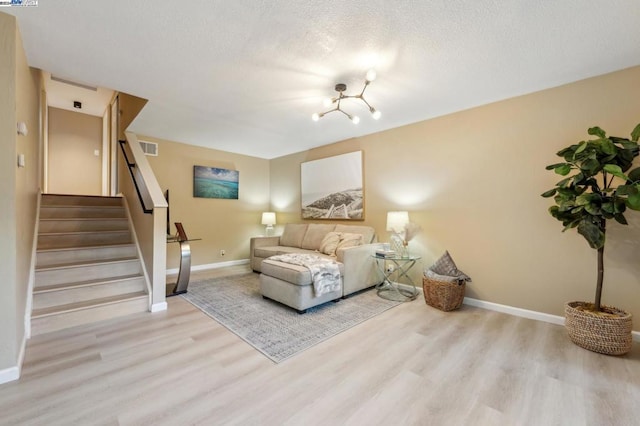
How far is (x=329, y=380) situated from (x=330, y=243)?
8.07ft

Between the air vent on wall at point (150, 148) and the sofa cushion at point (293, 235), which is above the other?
the air vent on wall at point (150, 148)

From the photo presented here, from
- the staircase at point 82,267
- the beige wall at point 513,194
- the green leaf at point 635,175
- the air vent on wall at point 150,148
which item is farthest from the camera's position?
the air vent on wall at point 150,148

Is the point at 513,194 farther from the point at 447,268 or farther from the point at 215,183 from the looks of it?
the point at 215,183

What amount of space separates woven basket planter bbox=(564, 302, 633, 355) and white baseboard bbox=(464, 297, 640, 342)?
0.47 metres

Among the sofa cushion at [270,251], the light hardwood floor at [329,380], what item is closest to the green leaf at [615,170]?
the light hardwood floor at [329,380]

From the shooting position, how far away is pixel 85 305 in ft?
8.66

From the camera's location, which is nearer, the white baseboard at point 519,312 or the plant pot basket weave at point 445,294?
the white baseboard at point 519,312

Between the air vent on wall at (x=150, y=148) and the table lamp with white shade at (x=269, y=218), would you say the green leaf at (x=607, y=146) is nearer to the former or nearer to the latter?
the table lamp with white shade at (x=269, y=218)

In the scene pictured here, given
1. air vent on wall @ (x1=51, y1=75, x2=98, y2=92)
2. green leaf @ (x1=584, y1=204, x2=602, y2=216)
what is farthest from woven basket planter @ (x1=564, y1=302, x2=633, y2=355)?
air vent on wall @ (x1=51, y1=75, x2=98, y2=92)

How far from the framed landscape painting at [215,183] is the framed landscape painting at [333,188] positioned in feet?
4.83

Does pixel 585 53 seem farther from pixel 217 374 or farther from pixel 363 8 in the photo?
pixel 217 374

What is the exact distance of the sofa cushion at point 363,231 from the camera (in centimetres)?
401

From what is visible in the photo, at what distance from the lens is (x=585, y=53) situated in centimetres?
210

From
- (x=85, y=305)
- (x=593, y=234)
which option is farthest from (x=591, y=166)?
(x=85, y=305)
